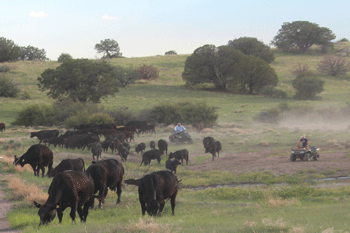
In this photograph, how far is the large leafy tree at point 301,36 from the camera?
103625 millimetres

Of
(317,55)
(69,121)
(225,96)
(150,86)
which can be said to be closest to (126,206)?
(69,121)

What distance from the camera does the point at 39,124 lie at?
148 ft

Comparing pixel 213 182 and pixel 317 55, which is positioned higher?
pixel 317 55

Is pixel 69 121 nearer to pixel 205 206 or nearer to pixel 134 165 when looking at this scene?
pixel 134 165

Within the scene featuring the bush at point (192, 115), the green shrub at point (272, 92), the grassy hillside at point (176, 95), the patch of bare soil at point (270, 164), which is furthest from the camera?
the green shrub at point (272, 92)

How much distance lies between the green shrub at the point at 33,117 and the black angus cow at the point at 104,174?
3557 centimetres

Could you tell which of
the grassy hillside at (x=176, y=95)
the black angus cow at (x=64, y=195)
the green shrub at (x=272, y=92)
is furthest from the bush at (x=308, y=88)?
the black angus cow at (x=64, y=195)

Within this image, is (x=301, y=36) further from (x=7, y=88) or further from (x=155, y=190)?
(x=155, y=190)

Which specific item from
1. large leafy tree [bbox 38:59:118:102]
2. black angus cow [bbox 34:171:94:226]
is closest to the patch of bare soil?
black angus cow [bbox 34:171:94:226]

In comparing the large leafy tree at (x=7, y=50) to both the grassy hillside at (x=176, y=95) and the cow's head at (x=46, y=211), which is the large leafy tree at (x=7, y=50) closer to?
the grassy hillside at (x=176, y=95)

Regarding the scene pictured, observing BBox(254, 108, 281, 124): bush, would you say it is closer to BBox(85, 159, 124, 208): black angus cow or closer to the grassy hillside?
the grassy hillside

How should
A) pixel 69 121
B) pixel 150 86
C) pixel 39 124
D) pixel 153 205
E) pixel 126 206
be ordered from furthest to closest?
pixel 150 86
pixel 39 124
pixel 69 121
pixel 126 206
pixel 153 205

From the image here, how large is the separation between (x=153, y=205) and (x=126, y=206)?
9.00ft

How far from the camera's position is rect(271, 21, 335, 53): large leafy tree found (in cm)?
10362
